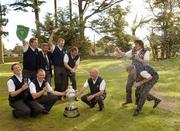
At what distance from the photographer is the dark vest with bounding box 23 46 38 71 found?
9758mm

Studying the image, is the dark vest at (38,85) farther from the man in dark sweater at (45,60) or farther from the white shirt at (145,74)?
the white shirt at (145,74)

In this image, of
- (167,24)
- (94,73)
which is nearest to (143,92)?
(94,73)

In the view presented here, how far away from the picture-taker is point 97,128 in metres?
8.27

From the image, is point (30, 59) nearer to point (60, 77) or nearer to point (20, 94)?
point (60, 77)

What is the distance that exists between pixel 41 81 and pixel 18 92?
64 cm

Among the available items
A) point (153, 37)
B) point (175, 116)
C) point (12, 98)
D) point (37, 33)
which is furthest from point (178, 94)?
point (153, 37)

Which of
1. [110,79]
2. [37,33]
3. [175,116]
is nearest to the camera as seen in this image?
[175,116]

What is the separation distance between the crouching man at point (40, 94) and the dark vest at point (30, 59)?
3.57ft

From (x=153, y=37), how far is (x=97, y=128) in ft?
82.4

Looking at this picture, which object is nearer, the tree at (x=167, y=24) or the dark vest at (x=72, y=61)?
the dark vest at (x=72, y=61)

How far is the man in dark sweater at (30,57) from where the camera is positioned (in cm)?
970

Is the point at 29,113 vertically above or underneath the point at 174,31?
underneath

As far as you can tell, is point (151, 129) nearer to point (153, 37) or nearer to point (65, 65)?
point (65, 65)

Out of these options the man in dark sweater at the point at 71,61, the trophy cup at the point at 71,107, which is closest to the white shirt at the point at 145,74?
the trophy cup at the point at 71,107
